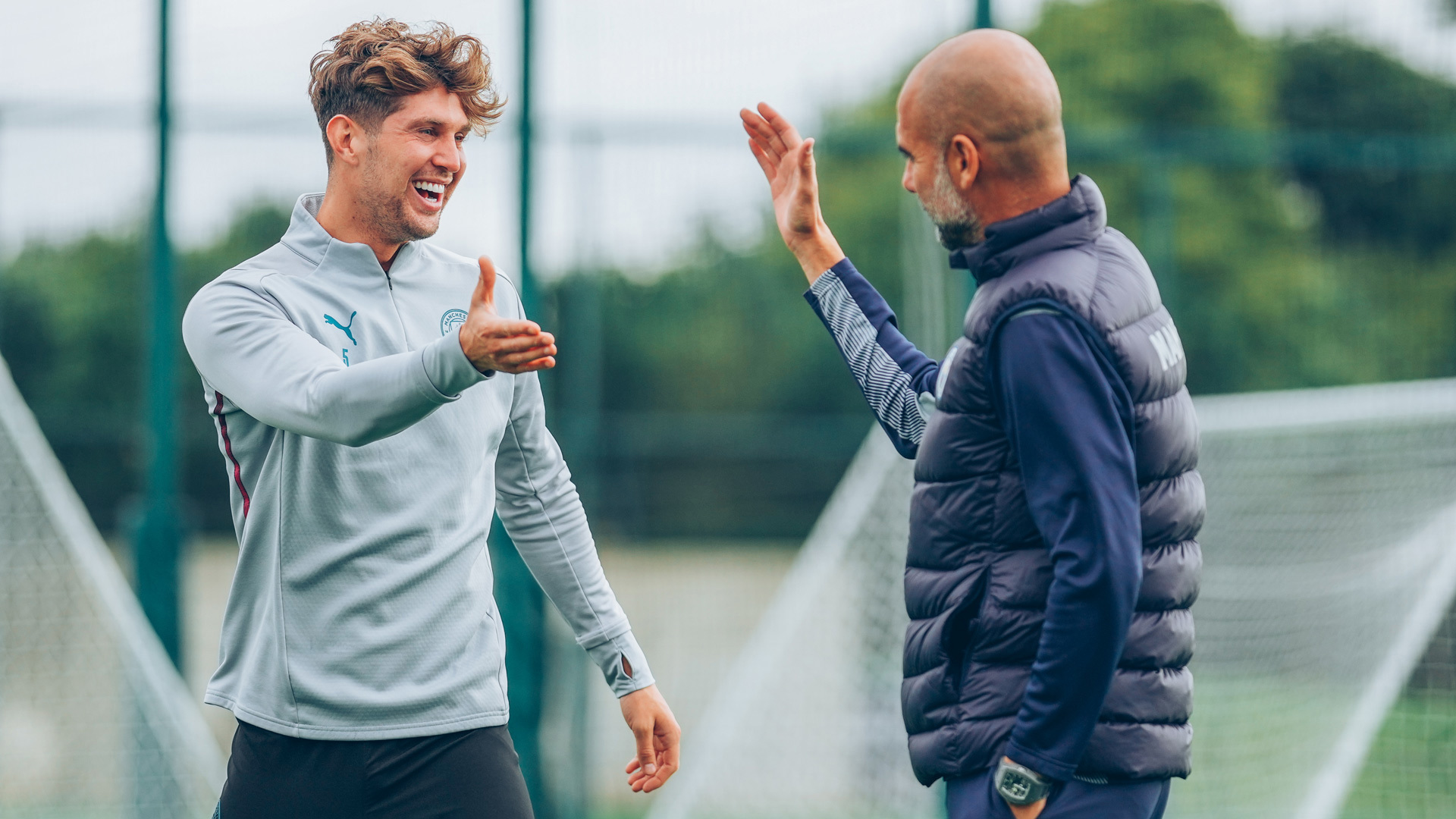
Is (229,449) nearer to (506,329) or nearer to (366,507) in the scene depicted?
(366,507)

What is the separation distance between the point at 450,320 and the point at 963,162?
31.8 inches

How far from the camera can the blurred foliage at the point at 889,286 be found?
7.77 metres

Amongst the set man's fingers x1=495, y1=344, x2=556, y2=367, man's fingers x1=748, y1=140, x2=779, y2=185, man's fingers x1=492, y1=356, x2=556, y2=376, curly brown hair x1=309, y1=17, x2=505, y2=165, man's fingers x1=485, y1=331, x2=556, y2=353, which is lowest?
man's fingers x1=492, y1=356, x2=556, y2=376

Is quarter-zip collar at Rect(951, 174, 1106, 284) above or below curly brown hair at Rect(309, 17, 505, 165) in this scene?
below

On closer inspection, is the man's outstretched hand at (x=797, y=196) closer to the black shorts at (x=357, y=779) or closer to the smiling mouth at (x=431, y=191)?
the smiling mouth at (x=431, y=191)

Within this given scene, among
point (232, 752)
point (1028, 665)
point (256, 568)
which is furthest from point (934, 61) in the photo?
point (232, 752)

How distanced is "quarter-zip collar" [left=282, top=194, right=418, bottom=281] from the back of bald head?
83 cm

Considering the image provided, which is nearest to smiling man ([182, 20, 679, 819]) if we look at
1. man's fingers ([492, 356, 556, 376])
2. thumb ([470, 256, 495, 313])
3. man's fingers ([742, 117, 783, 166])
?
thumb ([470, 256, 495, 313])

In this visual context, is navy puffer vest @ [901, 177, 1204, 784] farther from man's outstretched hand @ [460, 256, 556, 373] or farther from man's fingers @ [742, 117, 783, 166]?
man's fingers @ [742, 117, 783, 166]

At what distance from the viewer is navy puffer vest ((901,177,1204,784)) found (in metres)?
1.78

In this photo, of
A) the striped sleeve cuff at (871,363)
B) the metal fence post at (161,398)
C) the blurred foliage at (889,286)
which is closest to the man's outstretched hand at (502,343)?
the striped sleeve cuff at (871,363)

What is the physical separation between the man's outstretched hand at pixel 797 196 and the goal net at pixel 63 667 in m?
3.32

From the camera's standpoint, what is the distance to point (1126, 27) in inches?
533

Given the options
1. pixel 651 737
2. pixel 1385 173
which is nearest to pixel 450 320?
pixel 651 737
